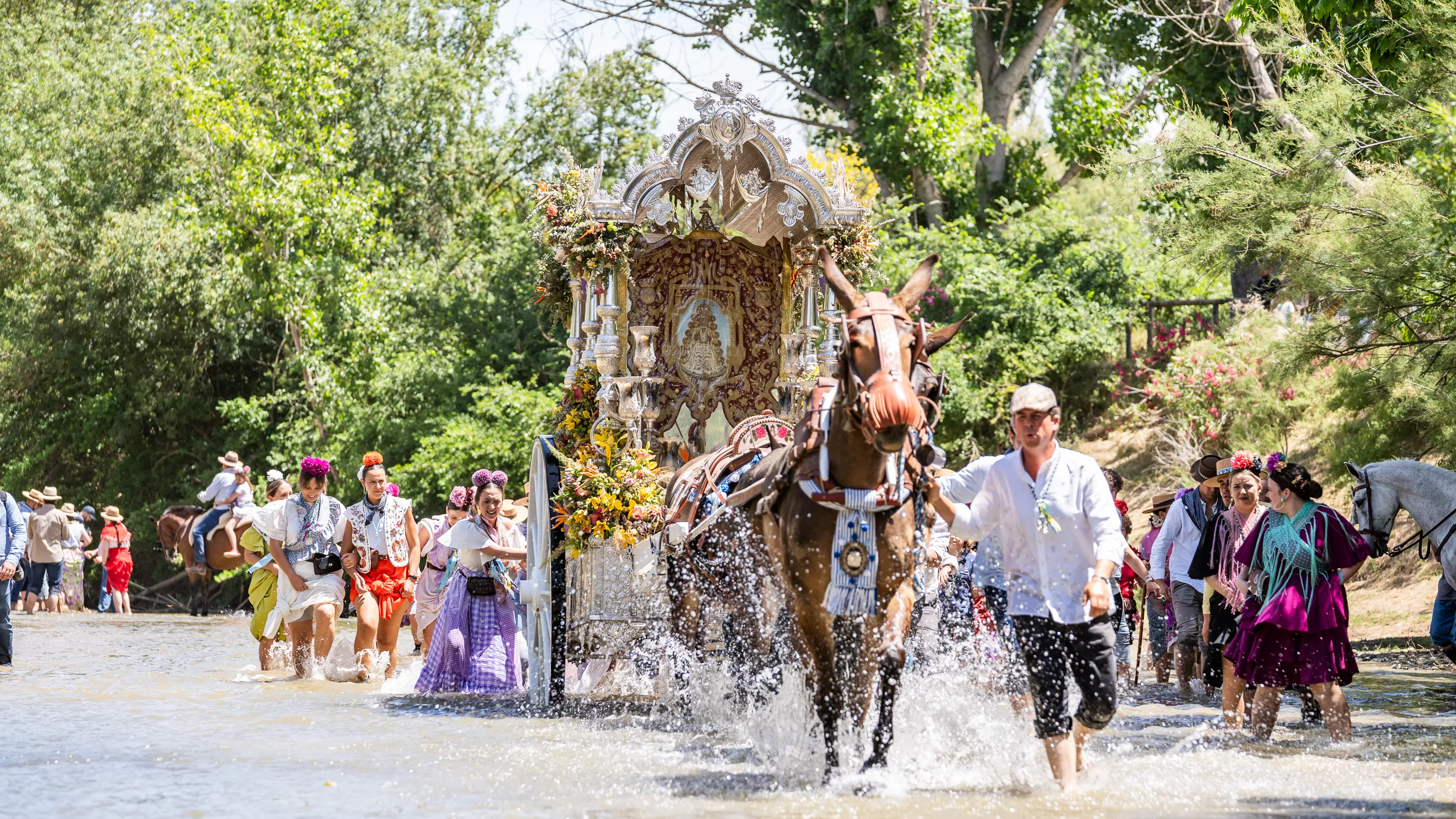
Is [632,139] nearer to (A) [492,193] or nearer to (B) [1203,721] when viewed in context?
(A) [492,193]

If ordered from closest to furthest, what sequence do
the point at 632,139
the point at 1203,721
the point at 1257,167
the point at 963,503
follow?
the point at 963,503 → the point at 1203,721 → the point at 1257,167 → the point at 632,139

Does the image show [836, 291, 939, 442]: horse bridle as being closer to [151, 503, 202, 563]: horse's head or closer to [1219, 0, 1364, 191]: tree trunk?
[1219, 0, 1364, 191]: tree trunk

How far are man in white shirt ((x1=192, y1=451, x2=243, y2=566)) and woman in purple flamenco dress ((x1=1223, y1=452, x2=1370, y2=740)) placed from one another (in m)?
13.6

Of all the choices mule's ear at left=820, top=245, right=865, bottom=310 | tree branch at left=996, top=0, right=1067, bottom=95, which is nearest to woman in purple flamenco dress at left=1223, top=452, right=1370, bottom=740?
mule's ear at left=820, top=245, right=865, bottom=310

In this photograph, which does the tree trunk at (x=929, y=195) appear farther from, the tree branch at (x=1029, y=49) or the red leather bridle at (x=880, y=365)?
the red leather bridle at (x=880, y=365)

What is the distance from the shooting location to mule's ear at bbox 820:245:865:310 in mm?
6324

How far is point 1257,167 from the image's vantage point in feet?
39.2

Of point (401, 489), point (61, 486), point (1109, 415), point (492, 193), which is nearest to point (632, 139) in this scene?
point (492, 193)

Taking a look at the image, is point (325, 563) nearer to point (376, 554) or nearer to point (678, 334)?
point (376, 554)

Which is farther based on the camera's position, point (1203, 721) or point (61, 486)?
point (61, 486)

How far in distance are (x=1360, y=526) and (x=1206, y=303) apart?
11742mm

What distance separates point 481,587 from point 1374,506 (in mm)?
5885

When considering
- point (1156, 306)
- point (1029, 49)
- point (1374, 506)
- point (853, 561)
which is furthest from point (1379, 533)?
point (1029, 49)

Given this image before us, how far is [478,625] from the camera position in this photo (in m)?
10.5
